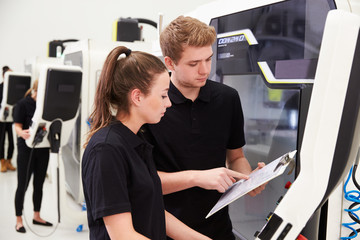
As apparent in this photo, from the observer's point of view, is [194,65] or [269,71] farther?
[269,71]

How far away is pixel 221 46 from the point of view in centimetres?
194

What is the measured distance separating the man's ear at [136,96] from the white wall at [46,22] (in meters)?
6.95

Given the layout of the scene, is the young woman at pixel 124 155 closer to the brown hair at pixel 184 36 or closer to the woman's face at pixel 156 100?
the woman's face at pixel 156 100

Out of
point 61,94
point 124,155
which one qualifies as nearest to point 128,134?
point 124,155

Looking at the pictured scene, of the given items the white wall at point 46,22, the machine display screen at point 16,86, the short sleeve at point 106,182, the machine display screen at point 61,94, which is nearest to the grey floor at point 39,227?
the machine display screen at point 61,94

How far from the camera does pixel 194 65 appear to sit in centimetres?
147

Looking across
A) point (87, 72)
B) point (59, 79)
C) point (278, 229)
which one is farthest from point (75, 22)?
point (278, 229)

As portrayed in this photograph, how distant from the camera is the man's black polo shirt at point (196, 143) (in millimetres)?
1530

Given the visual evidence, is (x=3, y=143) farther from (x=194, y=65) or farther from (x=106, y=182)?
(x=106, y=182)

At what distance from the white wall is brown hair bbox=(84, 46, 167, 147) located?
6.89 m

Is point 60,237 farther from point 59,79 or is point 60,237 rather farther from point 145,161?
point 145,161

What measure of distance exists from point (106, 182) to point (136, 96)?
29 cm

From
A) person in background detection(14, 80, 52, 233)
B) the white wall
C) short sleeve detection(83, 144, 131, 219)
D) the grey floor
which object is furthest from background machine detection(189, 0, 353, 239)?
the white wall

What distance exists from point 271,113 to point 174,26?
Answer: 0.75 metres
